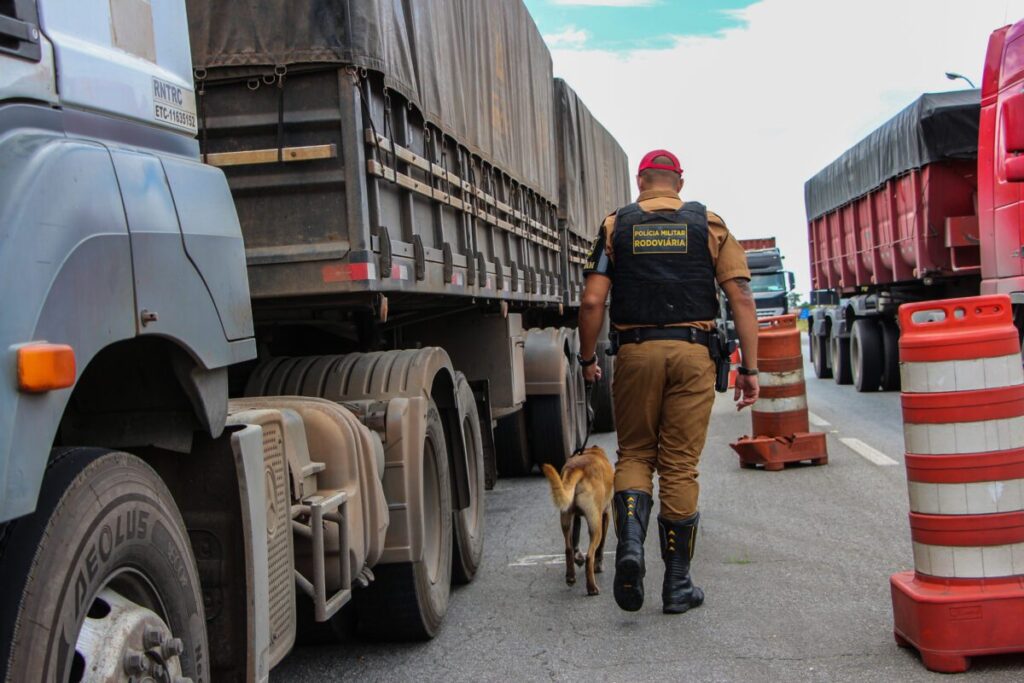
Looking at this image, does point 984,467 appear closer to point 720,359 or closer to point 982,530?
point 982,530

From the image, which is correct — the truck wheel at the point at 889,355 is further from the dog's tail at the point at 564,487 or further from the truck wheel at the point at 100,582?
the truck wheel at the point at 100,582

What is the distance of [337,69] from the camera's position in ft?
15.9

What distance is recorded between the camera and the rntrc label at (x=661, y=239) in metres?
5.70

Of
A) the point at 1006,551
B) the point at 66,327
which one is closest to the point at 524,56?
the point at 1006,551

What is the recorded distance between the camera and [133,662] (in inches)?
94.7

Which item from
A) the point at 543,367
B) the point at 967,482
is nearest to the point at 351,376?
the point at 967,482

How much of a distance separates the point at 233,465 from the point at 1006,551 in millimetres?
2951

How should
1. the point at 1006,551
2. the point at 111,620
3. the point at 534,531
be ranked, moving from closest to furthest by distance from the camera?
the point at 111,620 → the point at 1006,551 → the point at 534,531

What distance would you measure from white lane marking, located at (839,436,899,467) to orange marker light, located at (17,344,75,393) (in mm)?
8910

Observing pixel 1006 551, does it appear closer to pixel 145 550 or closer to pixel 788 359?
pixel 145 550

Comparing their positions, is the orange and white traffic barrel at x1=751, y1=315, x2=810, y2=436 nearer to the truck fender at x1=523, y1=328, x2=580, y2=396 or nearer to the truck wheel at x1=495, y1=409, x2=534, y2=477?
the truck fender at x1=523, y1=328, x2=580, y2=396

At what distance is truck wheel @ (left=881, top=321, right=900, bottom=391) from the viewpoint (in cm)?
1764

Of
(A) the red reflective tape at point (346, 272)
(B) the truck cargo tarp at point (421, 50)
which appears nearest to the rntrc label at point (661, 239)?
(B) the truck cargo tarp at point (421, 50)

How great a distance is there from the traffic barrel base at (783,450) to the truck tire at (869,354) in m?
8.23
